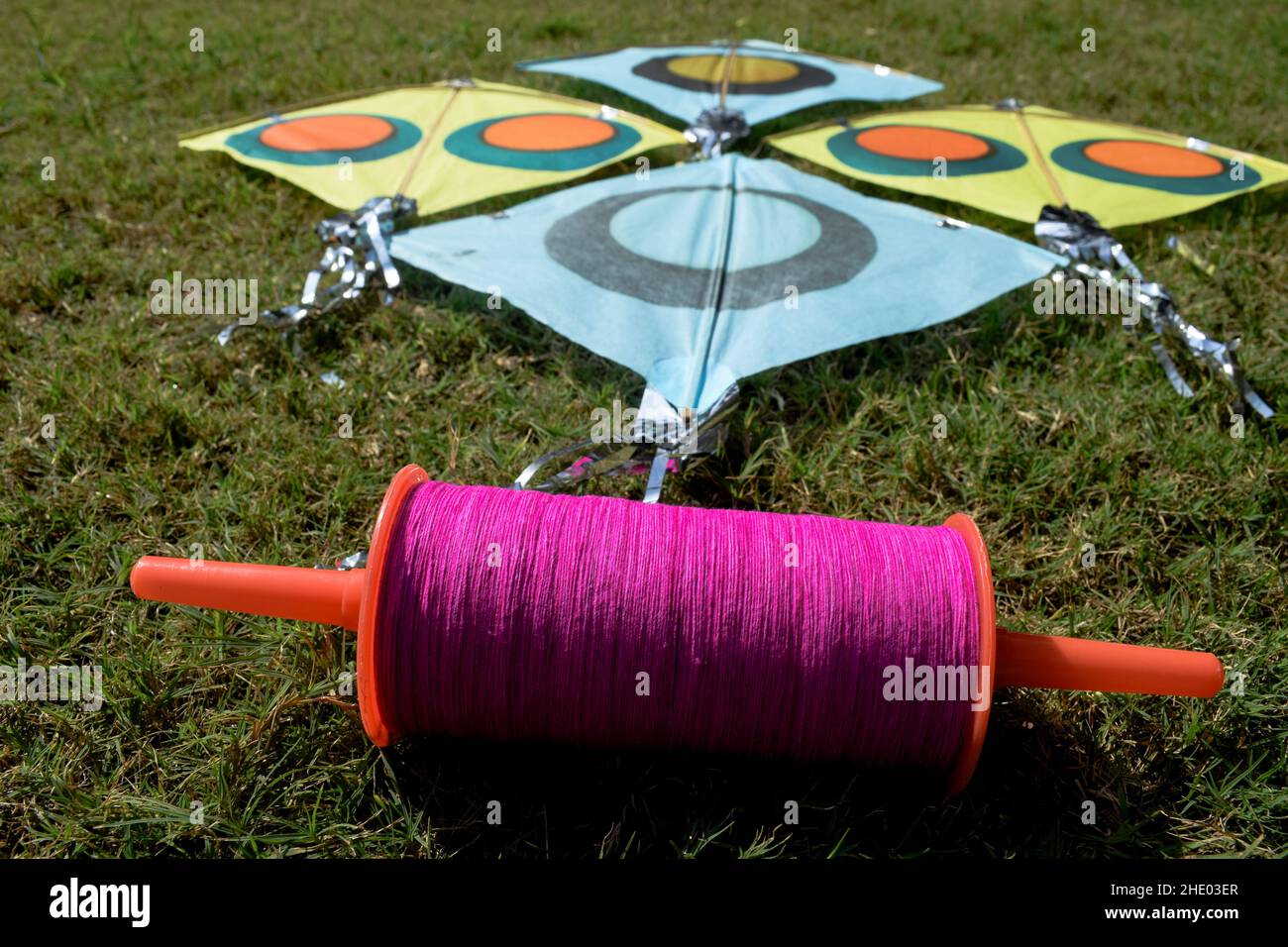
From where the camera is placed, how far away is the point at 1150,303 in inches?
102

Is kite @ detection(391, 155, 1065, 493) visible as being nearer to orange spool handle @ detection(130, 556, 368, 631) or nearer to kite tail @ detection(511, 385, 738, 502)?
kite tail @ detection(511, 385, 738, 502)

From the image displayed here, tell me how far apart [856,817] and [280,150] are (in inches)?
114

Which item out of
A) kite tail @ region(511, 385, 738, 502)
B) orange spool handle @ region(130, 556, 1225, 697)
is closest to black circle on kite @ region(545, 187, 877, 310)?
kite tail @ region(511, 385, 738, 502)

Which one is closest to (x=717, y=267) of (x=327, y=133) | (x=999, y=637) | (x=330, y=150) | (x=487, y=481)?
(x=487, y=481)

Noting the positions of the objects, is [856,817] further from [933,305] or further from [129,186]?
[129,186]

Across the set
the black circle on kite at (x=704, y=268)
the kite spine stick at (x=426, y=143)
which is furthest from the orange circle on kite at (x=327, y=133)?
the black circle on kite at (x=704, y=268)

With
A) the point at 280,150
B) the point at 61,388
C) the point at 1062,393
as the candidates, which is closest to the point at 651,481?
the point at 1062,393

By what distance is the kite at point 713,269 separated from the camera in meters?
2.27

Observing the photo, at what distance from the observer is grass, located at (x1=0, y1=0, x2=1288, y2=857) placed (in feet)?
5.10

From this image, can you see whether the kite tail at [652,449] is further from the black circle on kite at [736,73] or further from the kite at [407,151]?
the black circle on kite at [736,73]

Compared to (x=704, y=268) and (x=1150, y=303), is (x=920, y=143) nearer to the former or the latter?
(x=1150, y=303)

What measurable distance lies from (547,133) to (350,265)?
1.04m

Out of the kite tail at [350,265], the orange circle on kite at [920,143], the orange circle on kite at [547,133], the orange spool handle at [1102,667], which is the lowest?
the orange spool handle at [1102,667]

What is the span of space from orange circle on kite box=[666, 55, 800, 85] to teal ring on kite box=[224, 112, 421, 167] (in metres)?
1.36
